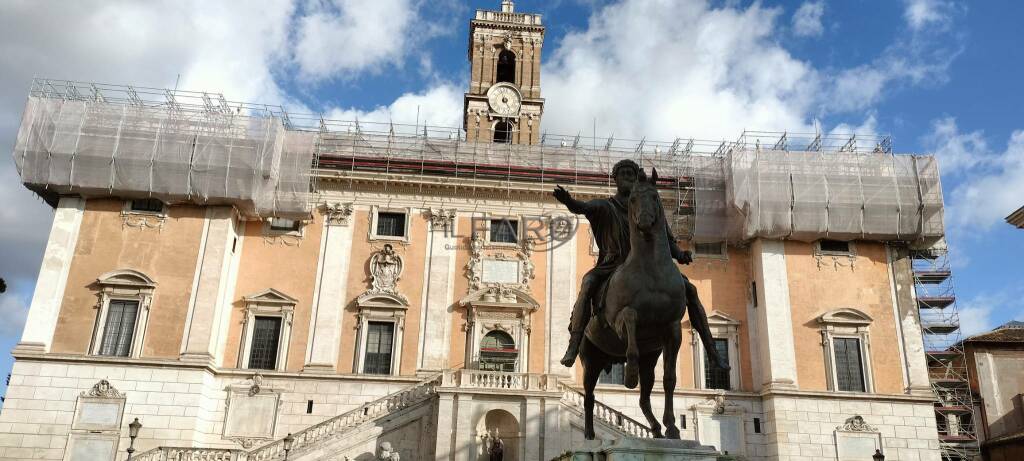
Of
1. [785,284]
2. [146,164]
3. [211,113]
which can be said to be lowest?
[785,284]

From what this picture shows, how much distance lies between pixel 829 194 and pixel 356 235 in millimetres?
18066

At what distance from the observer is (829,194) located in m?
29.7

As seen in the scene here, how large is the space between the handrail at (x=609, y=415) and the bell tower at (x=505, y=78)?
19.4 m

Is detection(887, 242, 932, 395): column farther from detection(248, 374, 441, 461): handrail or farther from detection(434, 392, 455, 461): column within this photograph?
detection(248, 374, 441, 461): handrail

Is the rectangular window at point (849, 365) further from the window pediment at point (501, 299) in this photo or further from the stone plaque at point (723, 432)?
the window pediment at point (501, 299)

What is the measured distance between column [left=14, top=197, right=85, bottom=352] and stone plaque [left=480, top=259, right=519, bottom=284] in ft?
48.3

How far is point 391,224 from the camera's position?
30.3 metres

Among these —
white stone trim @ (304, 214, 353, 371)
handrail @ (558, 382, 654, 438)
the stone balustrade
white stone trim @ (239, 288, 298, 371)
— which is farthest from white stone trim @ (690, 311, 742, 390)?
the stone balustrade

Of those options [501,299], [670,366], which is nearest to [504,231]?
[501,299]

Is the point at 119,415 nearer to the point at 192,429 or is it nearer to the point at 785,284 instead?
the point at 192,429

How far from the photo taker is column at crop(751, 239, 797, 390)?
92.4ft

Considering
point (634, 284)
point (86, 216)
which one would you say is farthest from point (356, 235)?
point (634, 284)

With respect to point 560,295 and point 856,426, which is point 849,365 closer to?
point 856,426

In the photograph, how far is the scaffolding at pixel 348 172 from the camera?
28.1 meters
